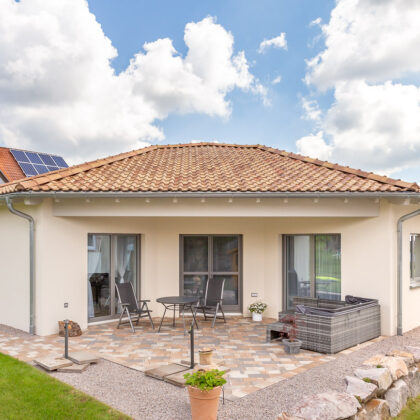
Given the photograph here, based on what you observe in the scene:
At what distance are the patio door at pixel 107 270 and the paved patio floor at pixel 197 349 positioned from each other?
61 cm

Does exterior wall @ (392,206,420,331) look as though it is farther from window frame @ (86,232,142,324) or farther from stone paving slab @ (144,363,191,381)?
window frame @ (86,232,142,324)

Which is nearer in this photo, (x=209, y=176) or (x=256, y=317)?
(x=209, y=176)

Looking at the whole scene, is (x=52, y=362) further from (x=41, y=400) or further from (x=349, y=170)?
(x=349, y=170)

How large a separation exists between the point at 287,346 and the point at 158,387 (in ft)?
9.38

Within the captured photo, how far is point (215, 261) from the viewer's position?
11406mm

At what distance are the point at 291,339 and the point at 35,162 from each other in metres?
18.7

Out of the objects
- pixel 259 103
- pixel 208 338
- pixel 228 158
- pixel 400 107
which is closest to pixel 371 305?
pixel 208 338

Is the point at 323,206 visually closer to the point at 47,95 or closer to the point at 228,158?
the point at 228,158

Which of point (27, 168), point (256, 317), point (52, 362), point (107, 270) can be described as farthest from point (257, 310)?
point (27, 168)

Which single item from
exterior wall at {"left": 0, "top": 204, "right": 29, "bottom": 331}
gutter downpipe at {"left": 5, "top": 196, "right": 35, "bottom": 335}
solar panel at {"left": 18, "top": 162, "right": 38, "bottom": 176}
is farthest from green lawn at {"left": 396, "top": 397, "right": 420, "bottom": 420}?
solar panel at {"left": 18, "top": 162, "right": 38, "bottom": 176}

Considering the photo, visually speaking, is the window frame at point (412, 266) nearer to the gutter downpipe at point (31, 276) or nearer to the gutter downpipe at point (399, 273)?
the gutter downpipe at point (399, 273)

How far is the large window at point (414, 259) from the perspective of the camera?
10.0 metres

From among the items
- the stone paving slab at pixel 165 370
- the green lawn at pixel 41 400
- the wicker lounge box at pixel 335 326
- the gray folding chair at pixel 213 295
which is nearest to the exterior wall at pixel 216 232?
the wicker lounge box at pixel 335 326

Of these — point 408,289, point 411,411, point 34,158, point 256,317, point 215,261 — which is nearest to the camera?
point 411,411
